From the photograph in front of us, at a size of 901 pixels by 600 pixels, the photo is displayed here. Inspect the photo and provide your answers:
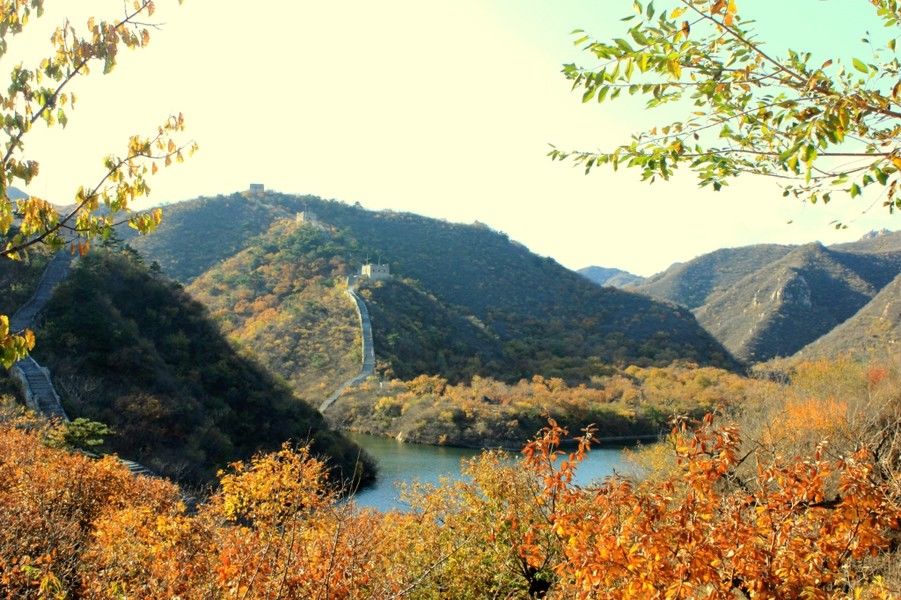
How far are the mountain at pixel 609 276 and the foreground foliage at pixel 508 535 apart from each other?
14300 cm

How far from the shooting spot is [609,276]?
171000 mm

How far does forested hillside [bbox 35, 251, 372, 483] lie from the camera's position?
22359 mm

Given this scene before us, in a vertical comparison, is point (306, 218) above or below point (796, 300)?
above

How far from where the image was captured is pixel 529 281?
78375 mm

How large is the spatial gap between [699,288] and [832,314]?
2906cm

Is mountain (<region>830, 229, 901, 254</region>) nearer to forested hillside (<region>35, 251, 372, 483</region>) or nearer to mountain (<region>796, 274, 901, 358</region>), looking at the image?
mountain (<region>796, 274, 901, 358</region>)

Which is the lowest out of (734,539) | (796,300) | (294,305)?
(796,300)

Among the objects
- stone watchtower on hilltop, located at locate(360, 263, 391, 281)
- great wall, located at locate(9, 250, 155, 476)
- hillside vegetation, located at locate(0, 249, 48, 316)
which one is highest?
stone watchtower on hilltop, located at locate(360, 263, 391, 281)

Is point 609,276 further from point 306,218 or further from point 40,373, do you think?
point 40,373

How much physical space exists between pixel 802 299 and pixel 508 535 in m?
71.3

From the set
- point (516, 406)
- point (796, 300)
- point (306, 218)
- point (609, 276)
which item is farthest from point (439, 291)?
point (609, 276)

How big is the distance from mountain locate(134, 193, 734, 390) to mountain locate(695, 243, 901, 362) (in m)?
5.40

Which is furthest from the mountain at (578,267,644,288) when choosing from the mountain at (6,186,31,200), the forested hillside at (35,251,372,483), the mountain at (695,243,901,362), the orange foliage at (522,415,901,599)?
the orange foliage at (522,415,901,599)

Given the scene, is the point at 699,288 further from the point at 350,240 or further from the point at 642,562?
the point at 642,562
